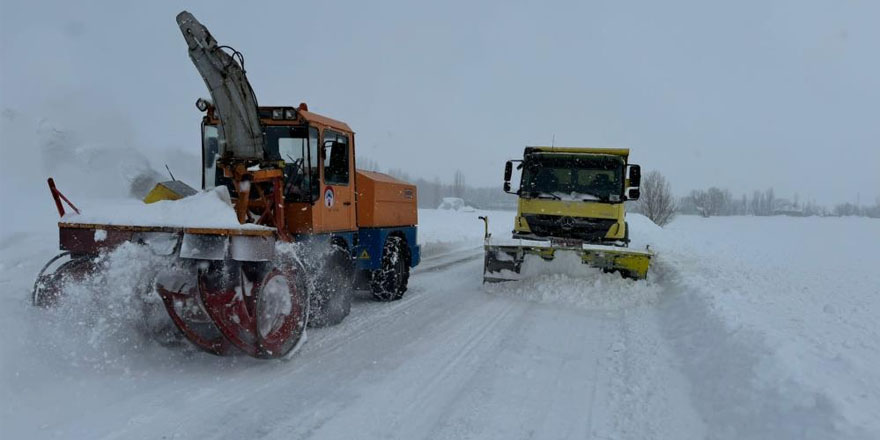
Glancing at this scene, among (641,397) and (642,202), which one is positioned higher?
(642,202)

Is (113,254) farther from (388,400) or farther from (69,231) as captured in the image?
(388,400)

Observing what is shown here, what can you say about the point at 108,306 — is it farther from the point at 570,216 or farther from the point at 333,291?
the point at 570,216

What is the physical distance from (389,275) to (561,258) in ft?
10.6

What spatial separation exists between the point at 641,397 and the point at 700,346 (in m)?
1.66

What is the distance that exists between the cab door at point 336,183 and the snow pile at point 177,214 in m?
1.24

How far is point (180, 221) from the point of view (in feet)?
15.9

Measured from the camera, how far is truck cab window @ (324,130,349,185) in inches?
253

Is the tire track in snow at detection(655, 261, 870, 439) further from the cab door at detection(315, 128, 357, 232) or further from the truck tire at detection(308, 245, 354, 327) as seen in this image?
the cab door at detection(315, 128, 357, 232)

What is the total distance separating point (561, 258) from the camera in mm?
9555

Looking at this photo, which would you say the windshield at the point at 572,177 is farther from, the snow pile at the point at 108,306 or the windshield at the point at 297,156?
the snow pile at the point at 108,306

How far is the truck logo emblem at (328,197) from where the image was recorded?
6238 mm

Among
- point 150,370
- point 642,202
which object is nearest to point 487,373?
point 150,370

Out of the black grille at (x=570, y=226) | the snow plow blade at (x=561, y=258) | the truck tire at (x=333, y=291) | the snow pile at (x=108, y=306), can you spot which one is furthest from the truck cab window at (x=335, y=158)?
the black grille at (x=570, y=226)

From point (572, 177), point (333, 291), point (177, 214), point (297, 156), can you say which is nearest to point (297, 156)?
point (297, 156)
